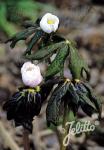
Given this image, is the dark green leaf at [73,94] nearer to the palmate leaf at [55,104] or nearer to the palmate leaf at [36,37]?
the palmate leaf at [55,104]

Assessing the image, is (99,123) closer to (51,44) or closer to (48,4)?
(51,44)

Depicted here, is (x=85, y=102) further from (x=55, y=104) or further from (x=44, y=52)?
(x=44, y=52)

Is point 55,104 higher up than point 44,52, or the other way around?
point 44,52

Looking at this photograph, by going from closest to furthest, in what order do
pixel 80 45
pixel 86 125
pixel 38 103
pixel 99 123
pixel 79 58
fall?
pixel 79 58 < pixel 38 103 < pixel 86 125 < pixel 99 123 < pixel 80 45

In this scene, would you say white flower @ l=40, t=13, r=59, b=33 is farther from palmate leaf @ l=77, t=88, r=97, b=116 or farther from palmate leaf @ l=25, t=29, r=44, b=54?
palmate leaf @ l=77, t=88, r=97, b=116

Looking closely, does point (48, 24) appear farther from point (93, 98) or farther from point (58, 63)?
point (93, 98)

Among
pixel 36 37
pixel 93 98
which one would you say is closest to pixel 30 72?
pixel 36 37

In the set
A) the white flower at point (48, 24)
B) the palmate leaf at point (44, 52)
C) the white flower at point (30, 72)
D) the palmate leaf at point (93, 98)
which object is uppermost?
the white flower at point (48, 24)

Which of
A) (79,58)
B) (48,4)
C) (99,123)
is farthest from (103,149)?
(48,4)

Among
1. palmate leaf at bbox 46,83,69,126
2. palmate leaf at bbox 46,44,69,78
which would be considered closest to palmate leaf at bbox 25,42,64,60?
palmate leaf at bbox 46,44,69,78

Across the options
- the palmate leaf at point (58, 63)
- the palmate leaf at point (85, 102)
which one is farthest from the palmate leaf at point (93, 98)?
the palmate leaf at point (58, 63)

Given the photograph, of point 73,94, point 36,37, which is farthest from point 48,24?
point 73,94
